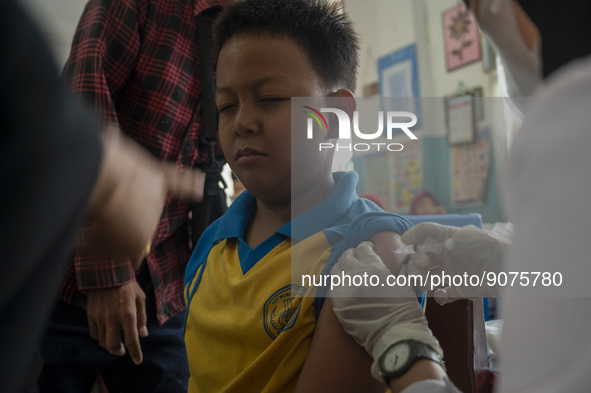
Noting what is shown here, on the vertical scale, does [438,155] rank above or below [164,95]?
below

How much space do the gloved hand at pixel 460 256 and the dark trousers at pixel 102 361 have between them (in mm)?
811

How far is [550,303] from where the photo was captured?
1.35ft

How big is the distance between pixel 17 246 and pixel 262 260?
0.62 m

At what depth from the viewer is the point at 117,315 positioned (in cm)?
113

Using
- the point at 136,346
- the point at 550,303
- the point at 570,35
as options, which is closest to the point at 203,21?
the point at 136,346

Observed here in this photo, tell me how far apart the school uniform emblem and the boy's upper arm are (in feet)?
0.27

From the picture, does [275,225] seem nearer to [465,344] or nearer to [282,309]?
[282,309]

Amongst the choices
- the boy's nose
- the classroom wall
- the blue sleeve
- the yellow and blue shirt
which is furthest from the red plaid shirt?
the classroom wall

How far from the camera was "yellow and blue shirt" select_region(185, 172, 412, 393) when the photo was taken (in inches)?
31.9

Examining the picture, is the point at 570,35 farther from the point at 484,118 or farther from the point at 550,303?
the point at 484,118

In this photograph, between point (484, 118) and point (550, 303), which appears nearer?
point (550, 303)

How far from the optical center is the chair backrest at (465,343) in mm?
842

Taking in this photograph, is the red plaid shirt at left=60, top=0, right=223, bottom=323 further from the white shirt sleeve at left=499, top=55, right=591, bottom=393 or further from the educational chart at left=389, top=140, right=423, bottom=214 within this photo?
the white shirt sleeve at left=499, top=55, right=591, bottom=393

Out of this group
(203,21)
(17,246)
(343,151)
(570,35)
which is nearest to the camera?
(17,246)
